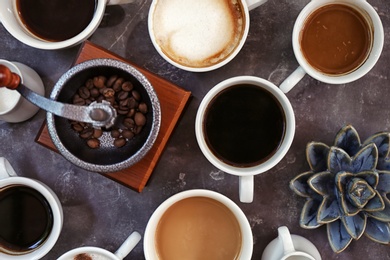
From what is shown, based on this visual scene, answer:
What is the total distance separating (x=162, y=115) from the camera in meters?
1.29

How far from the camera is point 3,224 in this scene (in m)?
1.38

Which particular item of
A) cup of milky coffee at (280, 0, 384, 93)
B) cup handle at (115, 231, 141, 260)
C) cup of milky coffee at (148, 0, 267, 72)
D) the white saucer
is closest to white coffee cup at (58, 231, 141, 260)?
cup handle at (115, 231, 141, 260)

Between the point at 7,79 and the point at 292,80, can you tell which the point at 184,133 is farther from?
the point at 7,79

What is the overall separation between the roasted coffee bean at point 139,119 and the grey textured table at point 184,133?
0.18 meters

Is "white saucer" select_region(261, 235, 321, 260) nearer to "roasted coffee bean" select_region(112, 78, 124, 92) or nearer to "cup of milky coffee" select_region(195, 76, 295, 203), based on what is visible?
"cup of milky coffee" select_region(195, 76, 295, 203)

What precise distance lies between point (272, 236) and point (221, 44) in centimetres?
52

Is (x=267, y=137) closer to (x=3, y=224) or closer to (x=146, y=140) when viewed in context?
(x=146, y=140)

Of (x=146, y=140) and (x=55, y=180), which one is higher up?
(x=146, y=140)

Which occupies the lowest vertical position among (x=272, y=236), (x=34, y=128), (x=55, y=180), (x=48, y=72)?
(x=272, y=236)

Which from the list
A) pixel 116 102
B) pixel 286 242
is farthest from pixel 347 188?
pixel 116 102


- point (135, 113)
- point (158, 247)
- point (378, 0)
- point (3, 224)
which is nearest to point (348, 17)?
point (378, 0)

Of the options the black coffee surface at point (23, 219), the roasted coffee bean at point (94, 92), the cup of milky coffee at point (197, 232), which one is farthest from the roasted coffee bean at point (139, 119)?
the black coffee surface at point (23, 219)

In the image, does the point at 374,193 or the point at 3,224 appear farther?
the point at 3,224

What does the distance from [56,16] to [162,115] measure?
373 mm
